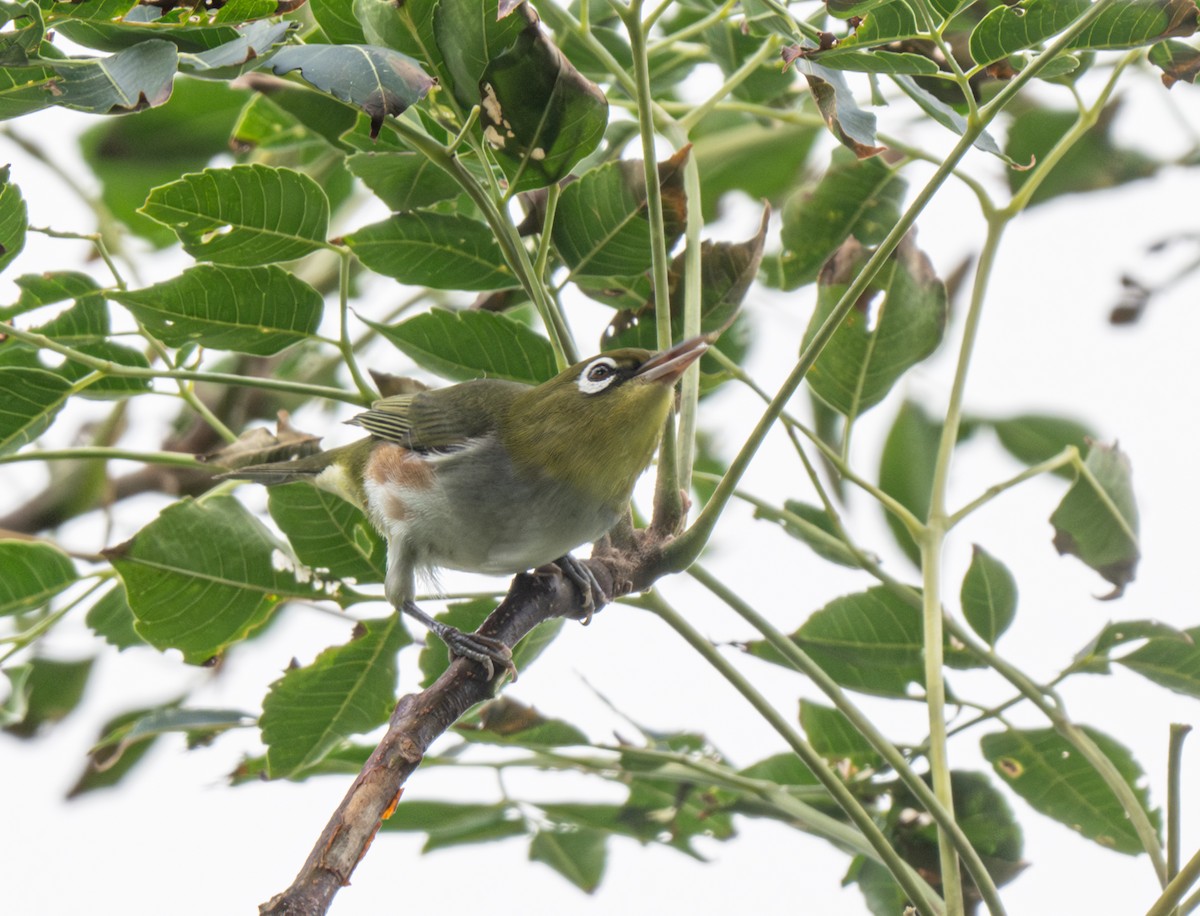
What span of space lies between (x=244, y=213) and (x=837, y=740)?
1.77m

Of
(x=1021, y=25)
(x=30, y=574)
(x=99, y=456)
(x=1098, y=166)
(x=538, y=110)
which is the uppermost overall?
(x=1098, y=166)

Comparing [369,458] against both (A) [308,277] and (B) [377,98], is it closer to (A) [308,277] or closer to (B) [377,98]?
(A) [308,277]

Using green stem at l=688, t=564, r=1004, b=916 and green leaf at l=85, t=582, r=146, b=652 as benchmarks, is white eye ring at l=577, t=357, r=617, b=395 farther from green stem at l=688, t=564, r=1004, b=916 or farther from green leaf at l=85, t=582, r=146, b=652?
green leaf at l=85, t=582, r=146, b=652

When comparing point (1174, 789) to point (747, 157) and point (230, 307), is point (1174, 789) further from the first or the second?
point (747, 157)

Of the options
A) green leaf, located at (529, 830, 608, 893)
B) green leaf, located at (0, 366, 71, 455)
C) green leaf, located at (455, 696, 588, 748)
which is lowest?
green leaf, located at (529, 830, 608, 893)

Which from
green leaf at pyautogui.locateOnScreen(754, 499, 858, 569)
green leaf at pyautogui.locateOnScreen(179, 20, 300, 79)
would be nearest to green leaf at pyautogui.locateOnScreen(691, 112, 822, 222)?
green leaf at pyautogui.locateOnScreen(754, 499, 858, 569)

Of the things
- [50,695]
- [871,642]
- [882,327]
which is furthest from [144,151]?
[871,642]

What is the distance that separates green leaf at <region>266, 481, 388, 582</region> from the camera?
8.70 ft

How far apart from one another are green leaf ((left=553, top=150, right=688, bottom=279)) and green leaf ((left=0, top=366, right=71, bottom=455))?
3.57ft

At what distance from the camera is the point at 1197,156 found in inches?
152

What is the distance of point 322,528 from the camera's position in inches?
106

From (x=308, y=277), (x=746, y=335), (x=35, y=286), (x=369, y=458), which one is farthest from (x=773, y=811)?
(x=308, y=277)

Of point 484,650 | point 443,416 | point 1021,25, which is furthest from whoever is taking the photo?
point 443,416

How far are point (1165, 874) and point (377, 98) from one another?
176 cm
